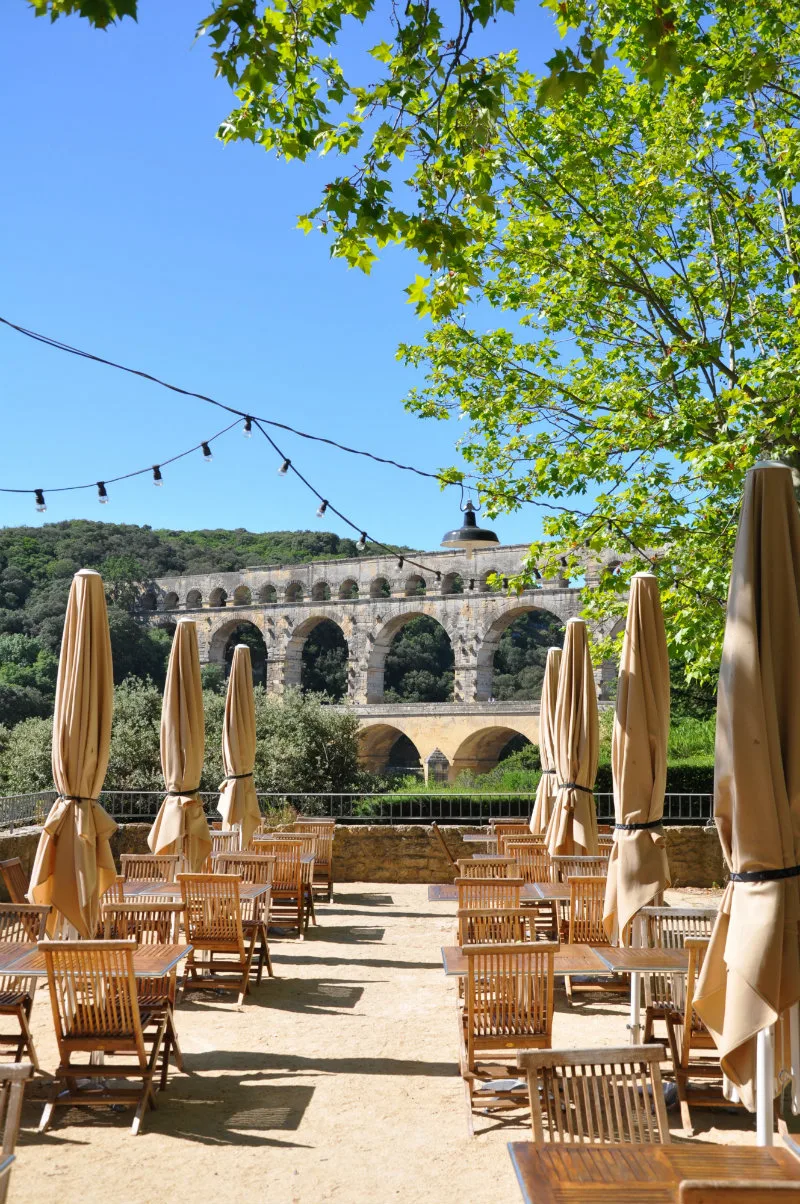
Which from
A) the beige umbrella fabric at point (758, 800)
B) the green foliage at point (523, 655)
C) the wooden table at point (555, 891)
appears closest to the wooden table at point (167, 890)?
the wooden table at point (555, 891)

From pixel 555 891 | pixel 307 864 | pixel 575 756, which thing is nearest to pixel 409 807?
pixel 307 864

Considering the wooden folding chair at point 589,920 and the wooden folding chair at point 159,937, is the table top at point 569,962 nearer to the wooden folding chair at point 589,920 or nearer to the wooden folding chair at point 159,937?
the wooden folding chair at point 589,920

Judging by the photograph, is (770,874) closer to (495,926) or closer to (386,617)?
(495,926)

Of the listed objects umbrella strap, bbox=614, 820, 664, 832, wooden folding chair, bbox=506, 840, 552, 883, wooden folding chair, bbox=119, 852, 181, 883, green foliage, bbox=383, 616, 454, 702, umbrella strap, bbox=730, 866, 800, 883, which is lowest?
wooden folding chair, bbox=506, 840, 552, 883

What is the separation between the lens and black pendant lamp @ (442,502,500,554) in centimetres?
1223

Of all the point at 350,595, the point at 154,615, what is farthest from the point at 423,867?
the point at 154,615

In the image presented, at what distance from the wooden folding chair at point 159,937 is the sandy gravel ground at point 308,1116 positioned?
7.4 inches

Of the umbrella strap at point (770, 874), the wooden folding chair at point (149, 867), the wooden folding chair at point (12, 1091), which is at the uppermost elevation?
the umbrella strap at point (770, 874)

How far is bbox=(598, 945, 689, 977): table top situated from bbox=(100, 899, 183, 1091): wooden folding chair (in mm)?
2309

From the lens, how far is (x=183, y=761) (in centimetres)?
909

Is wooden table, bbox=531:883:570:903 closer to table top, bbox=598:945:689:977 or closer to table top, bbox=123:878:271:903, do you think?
table top, bbox=598:945:689:977

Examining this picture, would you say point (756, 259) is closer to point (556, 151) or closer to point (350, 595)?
point (556, 151)

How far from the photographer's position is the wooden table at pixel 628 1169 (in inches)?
97.7

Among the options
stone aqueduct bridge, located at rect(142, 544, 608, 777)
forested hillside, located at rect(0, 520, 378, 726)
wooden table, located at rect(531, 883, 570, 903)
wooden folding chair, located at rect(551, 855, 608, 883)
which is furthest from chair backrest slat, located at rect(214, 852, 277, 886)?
forested hillside, located at rect(0, 520, 378, 726)
